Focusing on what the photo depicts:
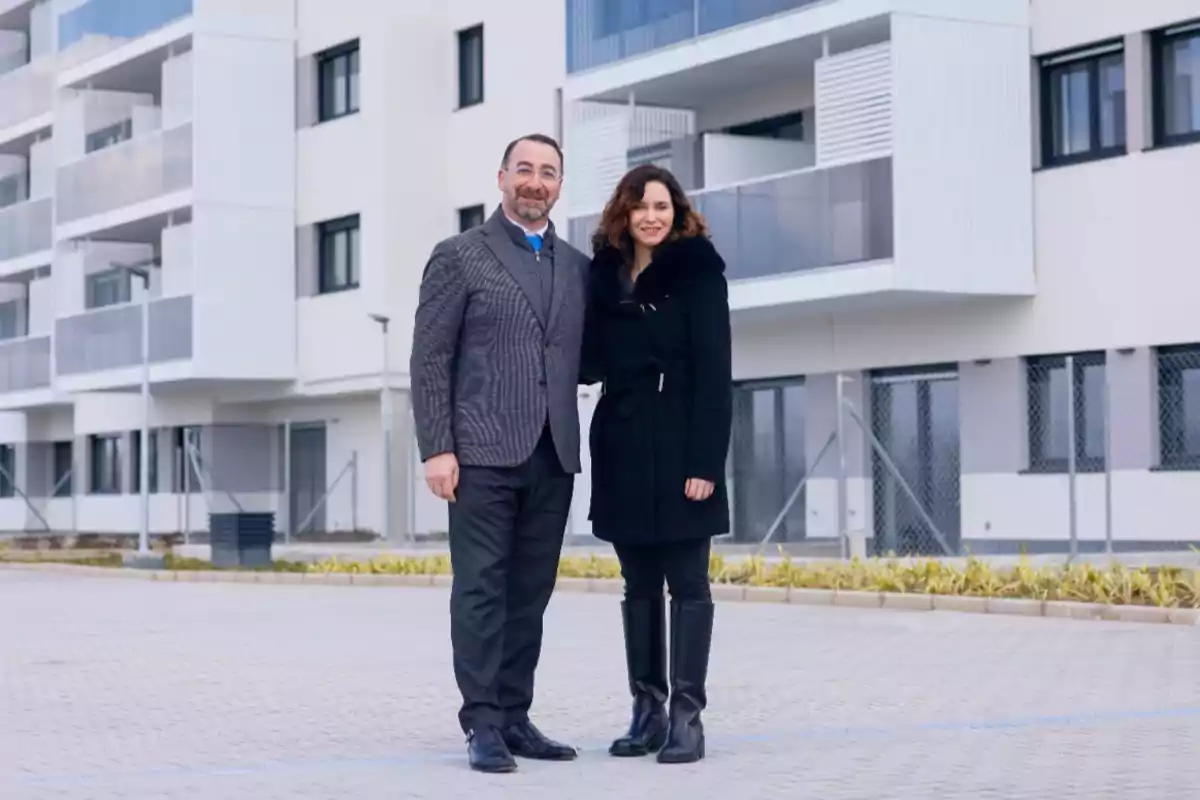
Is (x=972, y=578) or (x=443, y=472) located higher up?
(x=443, y=472)

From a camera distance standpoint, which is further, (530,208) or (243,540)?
(243,540)

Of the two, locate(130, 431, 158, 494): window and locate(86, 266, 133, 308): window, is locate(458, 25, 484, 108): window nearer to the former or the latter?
locate(86, 266, 133, 308): window

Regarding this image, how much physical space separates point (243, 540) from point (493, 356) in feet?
67.4

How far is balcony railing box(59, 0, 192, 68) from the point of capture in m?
42.7

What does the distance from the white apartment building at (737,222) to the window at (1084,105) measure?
0.04 metres

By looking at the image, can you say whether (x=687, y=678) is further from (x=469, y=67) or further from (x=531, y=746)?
(x=469, y=67)

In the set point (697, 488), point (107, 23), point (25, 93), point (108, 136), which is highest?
point (107, 23)

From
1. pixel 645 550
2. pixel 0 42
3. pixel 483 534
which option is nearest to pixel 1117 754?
pixel 645 550

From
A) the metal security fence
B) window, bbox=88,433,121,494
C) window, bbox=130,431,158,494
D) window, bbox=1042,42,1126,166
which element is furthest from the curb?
window, bbox=88,433,121,494

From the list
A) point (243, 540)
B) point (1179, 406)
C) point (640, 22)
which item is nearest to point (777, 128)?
point (640, 22)

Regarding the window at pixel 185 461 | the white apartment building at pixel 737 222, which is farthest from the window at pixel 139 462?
the window at pixel 185 461

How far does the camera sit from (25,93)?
5231 centimetres

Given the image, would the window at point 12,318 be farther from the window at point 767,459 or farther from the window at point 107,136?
the window at point 767,459

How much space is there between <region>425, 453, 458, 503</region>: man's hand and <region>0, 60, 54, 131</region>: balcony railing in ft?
146
